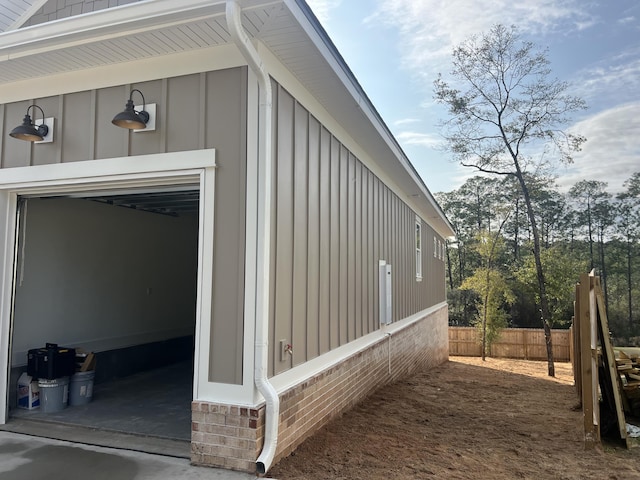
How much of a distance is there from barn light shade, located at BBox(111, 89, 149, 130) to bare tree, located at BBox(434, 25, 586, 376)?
15.6 metres

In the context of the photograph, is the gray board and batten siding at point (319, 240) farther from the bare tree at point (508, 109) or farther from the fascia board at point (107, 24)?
the bare tree at point (508, 109)

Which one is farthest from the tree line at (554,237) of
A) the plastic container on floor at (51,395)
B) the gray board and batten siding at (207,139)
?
the gray board and batten siding at (207,139)

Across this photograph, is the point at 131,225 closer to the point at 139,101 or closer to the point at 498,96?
the point at 139,101

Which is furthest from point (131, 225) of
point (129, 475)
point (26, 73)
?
point (129, 475)

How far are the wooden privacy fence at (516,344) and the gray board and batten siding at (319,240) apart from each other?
50.9ft

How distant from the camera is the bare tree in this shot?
656 inches

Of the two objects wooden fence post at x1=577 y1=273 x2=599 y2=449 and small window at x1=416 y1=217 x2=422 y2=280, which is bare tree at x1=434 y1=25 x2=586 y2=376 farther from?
wooden fence post at x1=577 y1=273 x2=599 y2=449

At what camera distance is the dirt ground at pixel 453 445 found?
3551mm

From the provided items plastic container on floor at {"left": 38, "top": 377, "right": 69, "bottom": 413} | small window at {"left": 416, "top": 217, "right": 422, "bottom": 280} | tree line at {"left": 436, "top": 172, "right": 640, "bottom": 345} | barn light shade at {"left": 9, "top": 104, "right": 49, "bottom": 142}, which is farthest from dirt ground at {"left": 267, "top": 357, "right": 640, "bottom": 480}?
tree line at {"left": 436, "top": 172, "right": 640, "bottom": 345}

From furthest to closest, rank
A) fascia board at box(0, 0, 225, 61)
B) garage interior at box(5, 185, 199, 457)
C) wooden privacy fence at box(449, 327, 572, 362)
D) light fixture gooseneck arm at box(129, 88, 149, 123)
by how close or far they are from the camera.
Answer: wooden privacy fence at box(449, 327, 572, 362), garage interior at box(5, 185, 199, 457), light fixture gooseneck arm at box(129, 88, 149, 123), fascia board at box(0, 0, 225, 61)

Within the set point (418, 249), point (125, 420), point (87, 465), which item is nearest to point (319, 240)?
point (125, 420)

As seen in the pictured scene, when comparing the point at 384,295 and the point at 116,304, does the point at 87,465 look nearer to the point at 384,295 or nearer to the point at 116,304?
the point at 116,304

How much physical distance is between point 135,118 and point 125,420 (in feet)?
9.78

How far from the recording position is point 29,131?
4055 millimetres
